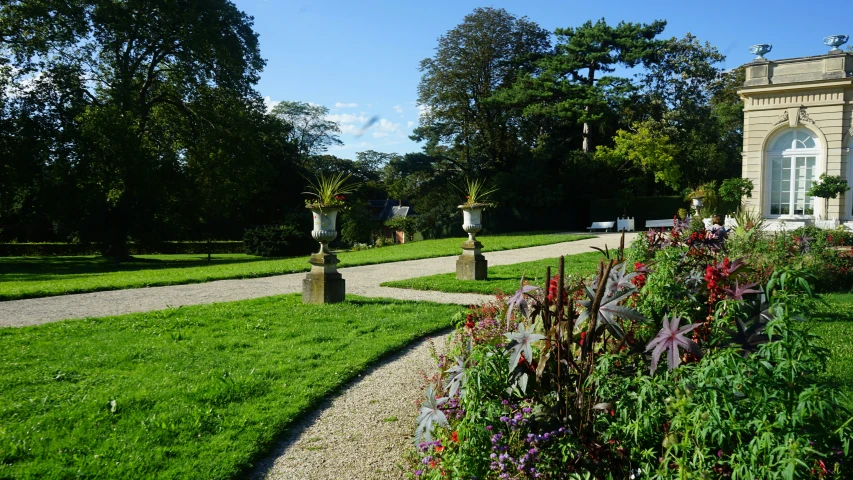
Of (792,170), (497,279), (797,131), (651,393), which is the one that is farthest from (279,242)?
(651,393)

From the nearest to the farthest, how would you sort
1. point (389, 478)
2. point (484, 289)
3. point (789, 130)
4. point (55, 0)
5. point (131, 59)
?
point (389, 478), point (484, 289), point (789, 130), point (55, 0), point (131, 59)

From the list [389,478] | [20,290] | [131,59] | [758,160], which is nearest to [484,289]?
[389,478]

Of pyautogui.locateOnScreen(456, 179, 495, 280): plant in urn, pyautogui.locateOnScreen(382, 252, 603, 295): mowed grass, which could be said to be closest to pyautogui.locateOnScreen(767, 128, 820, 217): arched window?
pyautogui.locateOnScreen(382, 252, 603, 295): mowed grass

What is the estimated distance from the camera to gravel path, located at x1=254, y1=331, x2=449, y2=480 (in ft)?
10.8

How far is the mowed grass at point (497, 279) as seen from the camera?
9641mm

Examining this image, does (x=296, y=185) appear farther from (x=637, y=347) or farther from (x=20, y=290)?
(x=637, y=347)

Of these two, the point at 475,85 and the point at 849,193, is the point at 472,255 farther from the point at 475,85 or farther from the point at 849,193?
the point at 475,85

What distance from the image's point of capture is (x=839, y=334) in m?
5.90

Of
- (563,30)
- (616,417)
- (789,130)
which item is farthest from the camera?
(563,30)

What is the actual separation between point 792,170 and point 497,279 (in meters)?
12.1

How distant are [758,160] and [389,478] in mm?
17953

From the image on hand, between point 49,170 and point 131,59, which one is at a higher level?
point 131,59

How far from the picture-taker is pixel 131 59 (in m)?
23.6

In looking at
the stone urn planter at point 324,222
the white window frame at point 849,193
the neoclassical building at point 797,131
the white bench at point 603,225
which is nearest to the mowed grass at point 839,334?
the stone urn planter at point 324,222
